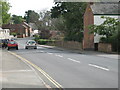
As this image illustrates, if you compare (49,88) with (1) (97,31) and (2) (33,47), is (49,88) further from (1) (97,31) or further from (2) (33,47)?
(2) (33,47)

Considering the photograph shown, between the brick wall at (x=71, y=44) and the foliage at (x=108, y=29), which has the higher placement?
the foliage at (x=108, y=29)

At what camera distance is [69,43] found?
165ft

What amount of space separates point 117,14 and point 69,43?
11.8 meters

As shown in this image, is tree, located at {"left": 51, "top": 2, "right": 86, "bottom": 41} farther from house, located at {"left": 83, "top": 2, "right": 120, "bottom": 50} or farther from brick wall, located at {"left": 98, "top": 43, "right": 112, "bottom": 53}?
brick wall, located at {"left": 98, "top": 43, "right": 112, "bottom": 53}

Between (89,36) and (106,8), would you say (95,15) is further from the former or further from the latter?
A: (89,36)

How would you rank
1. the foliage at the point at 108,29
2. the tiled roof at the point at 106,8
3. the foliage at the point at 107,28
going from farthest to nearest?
the tiled roof at the point at 106,8 < the foliage at the point at 107,28 < the foliage at the point at 108,29

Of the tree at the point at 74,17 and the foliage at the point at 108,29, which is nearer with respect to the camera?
the foliage at the point at 108,29

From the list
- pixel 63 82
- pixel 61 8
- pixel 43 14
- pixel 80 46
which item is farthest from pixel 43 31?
pixel 63 82

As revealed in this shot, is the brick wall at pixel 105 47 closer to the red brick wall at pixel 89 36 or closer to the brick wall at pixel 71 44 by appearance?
the red brick wall at pixel 89 36

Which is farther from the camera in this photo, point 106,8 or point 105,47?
point 106,8

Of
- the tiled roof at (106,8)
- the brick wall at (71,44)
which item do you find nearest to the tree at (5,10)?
the brick wall at (71,44)

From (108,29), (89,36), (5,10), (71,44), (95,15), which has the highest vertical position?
(5,10)

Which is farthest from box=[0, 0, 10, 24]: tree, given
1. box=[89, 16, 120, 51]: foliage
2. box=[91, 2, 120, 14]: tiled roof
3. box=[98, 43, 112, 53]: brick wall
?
box=[98, 43, 112, 53]: brick wall

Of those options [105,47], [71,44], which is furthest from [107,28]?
[71,44]
